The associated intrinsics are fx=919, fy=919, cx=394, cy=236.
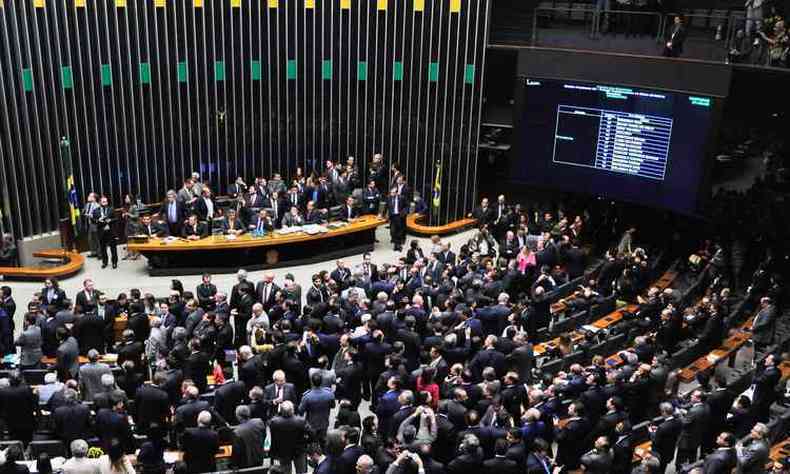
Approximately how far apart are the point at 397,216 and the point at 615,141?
4522mm

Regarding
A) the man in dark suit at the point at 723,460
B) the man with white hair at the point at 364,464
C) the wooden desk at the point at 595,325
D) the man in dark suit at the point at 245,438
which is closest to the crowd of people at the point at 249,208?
the wooden desk at the point at 595,325

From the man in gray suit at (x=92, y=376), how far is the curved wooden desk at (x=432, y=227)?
10190mm

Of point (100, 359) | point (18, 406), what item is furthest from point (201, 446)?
point (100, 359)

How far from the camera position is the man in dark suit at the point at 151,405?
977 cm

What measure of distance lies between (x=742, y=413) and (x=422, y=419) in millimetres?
4001

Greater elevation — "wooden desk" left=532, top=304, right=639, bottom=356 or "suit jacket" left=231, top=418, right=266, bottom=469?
"suit jacket" left=231, top=418, right=266, bottom=469

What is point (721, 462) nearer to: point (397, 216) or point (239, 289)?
point (239, 289)

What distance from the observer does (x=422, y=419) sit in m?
9.16

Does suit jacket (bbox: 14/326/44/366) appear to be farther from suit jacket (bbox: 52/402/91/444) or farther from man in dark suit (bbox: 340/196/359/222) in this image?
man in dark suit (bbox: 340/196/359/222)

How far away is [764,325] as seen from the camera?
44.1 ft

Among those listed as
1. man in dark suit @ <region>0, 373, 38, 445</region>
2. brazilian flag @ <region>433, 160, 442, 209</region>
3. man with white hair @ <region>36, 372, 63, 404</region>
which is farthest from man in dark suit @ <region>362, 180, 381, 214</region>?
man in dark suit @ <region>0, 373, 38, 445</region>

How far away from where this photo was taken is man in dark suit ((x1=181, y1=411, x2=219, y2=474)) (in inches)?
352

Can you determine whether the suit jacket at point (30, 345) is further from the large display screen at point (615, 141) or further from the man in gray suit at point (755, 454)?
the large display screen at point (615, 141)

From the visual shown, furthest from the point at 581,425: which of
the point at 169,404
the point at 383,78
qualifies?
the point at 383,78
